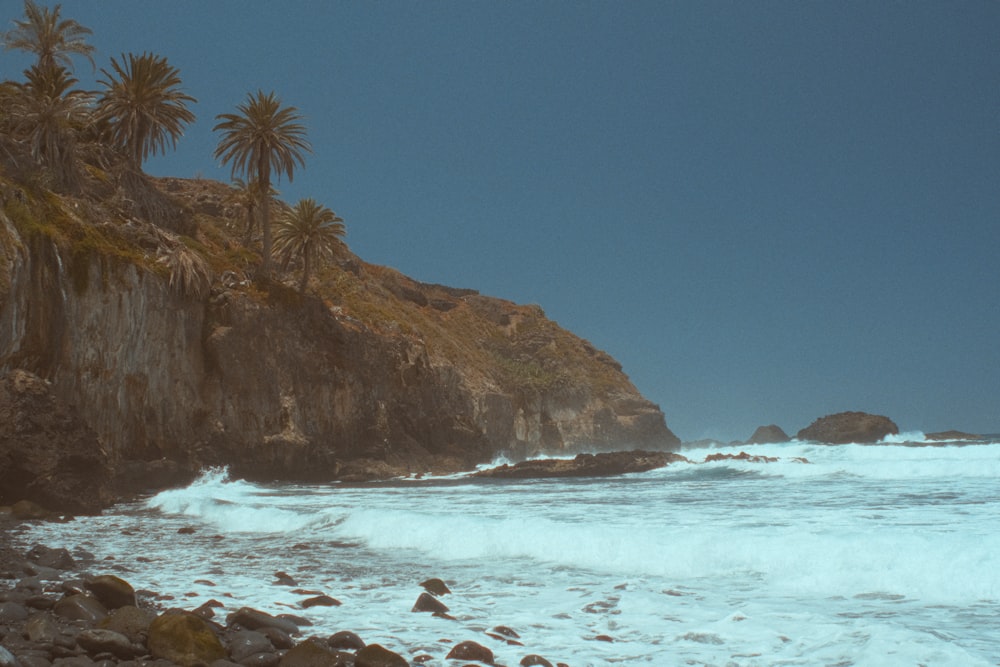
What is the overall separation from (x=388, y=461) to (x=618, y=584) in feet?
107

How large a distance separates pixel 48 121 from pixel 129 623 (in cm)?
3110

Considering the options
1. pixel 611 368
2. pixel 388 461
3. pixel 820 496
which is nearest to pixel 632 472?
pixel 388 461

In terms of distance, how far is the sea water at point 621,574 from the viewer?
6762mm

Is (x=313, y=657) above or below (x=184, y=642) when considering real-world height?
below

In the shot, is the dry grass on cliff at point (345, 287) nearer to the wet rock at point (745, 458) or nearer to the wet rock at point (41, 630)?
the wet rock at point (41, 630)

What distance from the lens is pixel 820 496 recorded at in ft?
71.2

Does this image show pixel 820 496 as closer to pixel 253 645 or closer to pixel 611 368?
pixel 253 645

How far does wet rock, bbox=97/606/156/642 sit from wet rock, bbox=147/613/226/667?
0.83 feet

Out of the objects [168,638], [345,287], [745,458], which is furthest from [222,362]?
[745,458]

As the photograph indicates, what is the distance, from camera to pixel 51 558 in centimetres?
1013

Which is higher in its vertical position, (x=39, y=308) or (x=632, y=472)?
(x=39, y=308)

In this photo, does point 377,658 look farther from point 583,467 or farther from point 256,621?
point 583,467

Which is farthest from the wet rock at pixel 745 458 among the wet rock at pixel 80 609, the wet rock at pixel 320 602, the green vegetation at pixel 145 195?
the wet rock at pixel 80 609

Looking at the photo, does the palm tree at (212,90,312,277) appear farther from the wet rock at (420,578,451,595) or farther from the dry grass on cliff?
the wet rock at (420,578,451,595)
